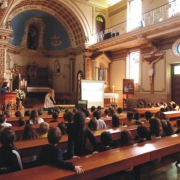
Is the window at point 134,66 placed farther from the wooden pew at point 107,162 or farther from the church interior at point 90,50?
the wooden pew at point 107,162

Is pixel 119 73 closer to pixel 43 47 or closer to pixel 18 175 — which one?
pixel 43 47

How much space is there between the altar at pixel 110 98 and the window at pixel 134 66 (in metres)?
1.69

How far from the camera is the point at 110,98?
1471cm

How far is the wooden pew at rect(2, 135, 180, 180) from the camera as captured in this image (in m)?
1.95

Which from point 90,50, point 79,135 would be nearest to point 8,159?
point 79,135

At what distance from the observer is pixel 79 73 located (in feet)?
55.0

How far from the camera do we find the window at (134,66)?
14471 millimetres

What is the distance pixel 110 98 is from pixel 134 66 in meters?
2.72

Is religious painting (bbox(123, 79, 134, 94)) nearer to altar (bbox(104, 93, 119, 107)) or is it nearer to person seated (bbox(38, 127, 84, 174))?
altar (bbox(104, 93, 119, 107))

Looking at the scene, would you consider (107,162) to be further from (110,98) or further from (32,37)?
(32,37)

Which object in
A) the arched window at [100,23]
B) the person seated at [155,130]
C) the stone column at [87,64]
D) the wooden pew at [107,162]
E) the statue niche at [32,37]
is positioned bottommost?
the wooden pew at [107,162]

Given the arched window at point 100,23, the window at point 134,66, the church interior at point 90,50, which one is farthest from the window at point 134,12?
the arched window at point 100,23

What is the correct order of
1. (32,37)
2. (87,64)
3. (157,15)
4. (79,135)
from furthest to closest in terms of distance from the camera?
(32,37), (87,64), (157,15), (79,135)

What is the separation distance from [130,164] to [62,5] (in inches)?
576
